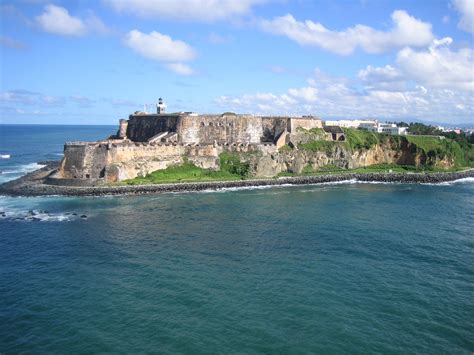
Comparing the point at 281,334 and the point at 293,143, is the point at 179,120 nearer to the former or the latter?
the point at 293,143

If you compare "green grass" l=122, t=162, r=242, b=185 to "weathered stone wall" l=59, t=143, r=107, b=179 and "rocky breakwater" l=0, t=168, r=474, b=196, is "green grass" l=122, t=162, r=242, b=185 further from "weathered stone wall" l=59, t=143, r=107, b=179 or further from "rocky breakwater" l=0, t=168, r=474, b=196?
"weathered stone wall" l=59, t=143, r=107, b=179

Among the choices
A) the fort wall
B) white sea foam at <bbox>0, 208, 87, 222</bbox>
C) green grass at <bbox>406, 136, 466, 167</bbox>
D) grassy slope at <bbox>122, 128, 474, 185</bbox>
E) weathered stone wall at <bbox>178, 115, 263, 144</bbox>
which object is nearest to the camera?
white sea foam at <bbox>0, 208, 87, 222</bbox>

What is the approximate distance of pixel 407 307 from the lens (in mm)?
20062

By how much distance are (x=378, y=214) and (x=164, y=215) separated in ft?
59.3

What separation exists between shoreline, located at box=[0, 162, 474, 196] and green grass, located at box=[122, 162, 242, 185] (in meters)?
1.89

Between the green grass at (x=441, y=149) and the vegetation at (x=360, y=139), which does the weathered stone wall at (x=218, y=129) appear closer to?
the vegetation at (x=360, y=139)

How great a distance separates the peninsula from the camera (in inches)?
1925

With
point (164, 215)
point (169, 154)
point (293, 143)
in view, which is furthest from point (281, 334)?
point (293, 143)

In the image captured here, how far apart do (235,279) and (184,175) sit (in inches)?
1256

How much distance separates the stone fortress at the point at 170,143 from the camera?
161ft

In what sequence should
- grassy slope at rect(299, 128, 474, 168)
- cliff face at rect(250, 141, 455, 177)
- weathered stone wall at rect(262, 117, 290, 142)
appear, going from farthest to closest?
1. grassy slope at rect(299, 128, 474, 168)
2. weathered stone wall at rect(262, 117, 290, 142)
3. cliff face at rect(250, 141, 455, 177)

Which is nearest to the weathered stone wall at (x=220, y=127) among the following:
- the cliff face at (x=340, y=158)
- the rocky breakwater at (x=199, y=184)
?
the cliff face at (x=340, y=158)

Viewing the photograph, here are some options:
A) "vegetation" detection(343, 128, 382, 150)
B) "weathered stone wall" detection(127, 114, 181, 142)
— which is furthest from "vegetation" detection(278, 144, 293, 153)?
"weathered stone wall" detection(127, 114, 181, 142)

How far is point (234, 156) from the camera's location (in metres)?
57.7
